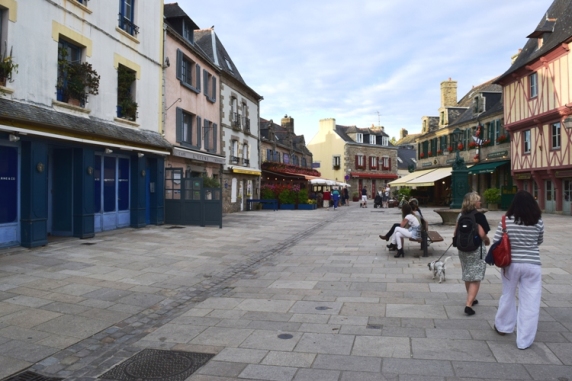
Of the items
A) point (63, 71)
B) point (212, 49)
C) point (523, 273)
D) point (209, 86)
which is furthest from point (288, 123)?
point (523, 273)

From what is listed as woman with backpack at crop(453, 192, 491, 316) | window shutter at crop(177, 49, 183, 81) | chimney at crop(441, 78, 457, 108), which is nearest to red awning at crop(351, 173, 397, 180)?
chimney at crop(441, 78, 457, 108)

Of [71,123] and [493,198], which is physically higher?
[71,123]

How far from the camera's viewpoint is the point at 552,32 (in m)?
22.4

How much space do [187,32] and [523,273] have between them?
59.9 ft

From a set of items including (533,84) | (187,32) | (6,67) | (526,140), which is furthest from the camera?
(526,140)

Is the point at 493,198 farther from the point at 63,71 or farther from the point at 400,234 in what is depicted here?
the point at 63,71

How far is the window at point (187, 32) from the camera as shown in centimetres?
1938

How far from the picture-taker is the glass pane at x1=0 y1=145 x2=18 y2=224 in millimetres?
9562

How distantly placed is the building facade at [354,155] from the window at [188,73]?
33.1 metres

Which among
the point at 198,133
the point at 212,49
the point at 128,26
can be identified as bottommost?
the point at 198,133

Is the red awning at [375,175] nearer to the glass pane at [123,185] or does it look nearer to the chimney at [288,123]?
the chimney at [288,123]

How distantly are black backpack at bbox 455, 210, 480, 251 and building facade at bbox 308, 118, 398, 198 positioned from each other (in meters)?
45.9

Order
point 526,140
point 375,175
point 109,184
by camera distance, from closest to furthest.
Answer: point 109,184
point 526,140
point 375,175

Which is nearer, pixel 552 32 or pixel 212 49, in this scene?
pixel 552 32
